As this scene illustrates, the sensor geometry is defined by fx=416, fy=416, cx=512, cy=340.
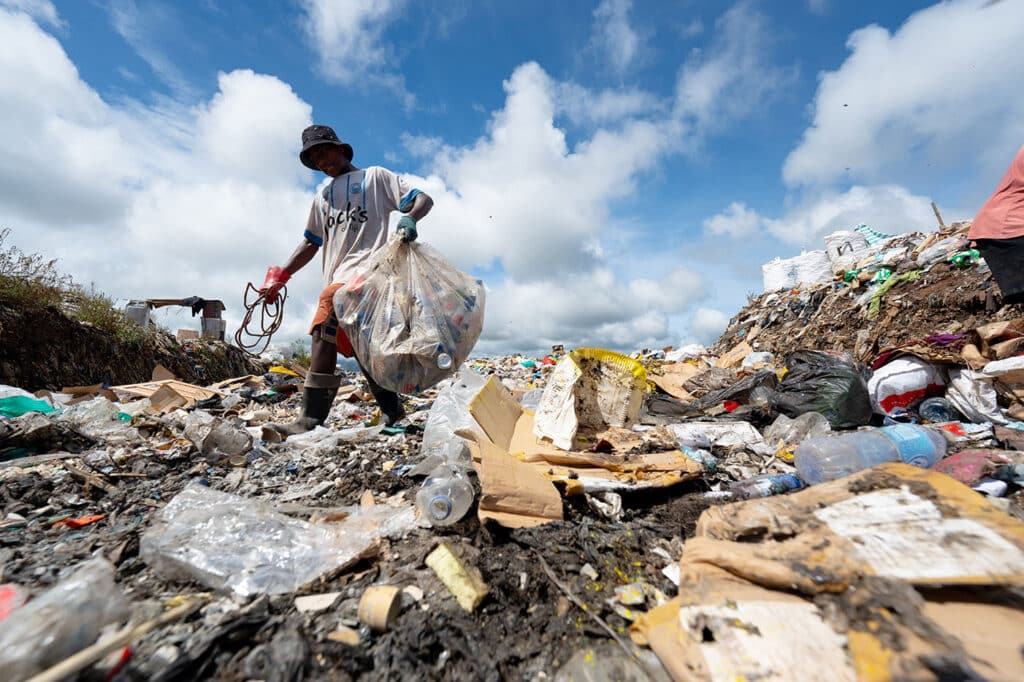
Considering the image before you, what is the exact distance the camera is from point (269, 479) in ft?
6.59

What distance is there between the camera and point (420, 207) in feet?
8.36

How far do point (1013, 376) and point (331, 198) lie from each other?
4513 mm

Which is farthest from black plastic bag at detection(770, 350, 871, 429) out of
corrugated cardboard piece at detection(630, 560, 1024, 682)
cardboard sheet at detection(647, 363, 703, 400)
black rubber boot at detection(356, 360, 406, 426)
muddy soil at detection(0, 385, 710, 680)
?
black rubber boot at detection(356, 360, 406, 426)

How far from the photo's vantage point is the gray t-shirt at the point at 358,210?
2615 mm

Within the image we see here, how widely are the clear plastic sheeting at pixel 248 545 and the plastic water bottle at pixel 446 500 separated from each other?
0.14m

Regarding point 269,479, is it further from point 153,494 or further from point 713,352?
point 713,352

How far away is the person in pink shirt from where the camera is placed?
2762 millimetres

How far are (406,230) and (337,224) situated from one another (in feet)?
2.25

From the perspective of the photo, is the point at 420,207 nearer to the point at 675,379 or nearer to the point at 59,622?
the point at 59,622

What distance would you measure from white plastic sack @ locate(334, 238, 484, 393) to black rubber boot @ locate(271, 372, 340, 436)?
54cm

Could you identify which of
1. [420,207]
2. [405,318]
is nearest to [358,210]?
[420,207]

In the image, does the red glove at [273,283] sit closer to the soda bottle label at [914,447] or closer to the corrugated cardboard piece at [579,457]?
the corrugated cardboard piece at [579,457]

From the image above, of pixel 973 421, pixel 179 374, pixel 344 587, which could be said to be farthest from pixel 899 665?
pixel 179 374

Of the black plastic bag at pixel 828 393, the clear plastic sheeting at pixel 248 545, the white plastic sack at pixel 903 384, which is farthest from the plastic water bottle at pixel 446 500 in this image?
the white plastic sack at pixel 903 384
